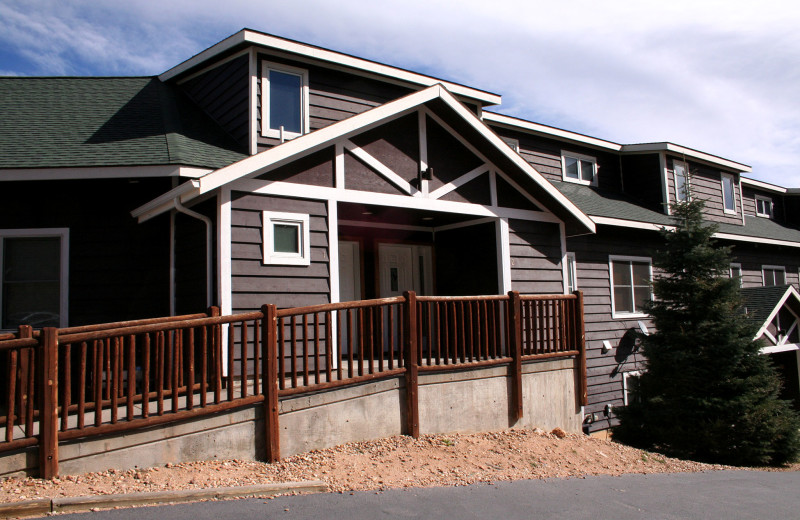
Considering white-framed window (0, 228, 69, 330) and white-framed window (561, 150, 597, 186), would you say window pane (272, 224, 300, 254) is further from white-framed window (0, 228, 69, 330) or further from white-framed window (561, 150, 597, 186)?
white-framed window (561, 150, 597, 186)

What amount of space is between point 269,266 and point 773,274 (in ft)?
54.5

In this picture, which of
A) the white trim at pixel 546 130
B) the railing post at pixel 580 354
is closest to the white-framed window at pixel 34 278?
the railing post at pixel 580 354

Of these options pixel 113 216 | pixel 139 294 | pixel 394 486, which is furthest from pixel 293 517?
pixel 113 216

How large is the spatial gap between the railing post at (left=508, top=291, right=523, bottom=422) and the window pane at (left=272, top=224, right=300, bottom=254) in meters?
3.11

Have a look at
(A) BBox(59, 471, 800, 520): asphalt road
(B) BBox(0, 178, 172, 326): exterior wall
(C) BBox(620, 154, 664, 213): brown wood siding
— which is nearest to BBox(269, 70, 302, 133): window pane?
(B) BBox(0, 178, 172, 326): exterior wall

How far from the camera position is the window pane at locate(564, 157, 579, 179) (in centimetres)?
1571

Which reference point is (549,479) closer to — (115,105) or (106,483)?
(106,483)

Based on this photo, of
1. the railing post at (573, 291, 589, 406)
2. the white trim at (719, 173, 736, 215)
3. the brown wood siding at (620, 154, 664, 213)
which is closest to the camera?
the railing post at (573, 291, 589, 406)

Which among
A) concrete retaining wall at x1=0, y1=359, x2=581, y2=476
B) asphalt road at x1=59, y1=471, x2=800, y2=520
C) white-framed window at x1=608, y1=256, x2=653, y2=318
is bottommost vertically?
asphalt road at x1=59, y1=471, x2=800, y2=520

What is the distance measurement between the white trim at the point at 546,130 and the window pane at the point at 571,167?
51 cm

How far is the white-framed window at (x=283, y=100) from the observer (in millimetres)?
9531

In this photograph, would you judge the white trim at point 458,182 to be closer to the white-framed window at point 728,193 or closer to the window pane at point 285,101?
the window pane at point 285,101

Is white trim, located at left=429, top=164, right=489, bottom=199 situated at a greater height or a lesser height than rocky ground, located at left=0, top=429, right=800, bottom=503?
greater

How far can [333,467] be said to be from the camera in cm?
614
